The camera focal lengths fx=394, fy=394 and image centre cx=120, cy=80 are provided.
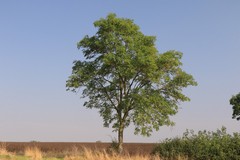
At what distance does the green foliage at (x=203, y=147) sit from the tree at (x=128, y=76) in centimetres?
1406

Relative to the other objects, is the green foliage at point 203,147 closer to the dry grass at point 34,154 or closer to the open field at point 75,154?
the open field at point 75,154

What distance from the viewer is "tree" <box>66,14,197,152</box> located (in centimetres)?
3984

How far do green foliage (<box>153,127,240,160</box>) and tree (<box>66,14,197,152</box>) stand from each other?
14.1 m

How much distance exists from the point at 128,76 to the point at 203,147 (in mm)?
17603

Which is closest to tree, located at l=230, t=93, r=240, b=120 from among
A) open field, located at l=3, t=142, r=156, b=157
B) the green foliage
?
open field, located at l=3, t=142, r=156, b=157

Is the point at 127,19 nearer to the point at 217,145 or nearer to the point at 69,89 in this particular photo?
the point at 69,89

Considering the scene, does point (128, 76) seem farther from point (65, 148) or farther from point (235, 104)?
point (235, 104)

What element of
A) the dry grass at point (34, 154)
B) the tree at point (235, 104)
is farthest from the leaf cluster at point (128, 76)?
the tree at point (235, 104)

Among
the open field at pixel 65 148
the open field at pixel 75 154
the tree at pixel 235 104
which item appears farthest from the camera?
the tree at pixel 235 104

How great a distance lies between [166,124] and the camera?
41.5 m

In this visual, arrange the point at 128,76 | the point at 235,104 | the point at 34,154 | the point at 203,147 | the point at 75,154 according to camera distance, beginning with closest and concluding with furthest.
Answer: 1. the point at 203,147
2. the point at 75,154
3. the point at 34,154
4. the point at 128,76
5. the point at 235,104

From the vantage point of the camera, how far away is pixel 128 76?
133 ft

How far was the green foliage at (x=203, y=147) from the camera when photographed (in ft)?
77.8

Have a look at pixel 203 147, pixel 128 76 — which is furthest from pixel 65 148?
pixel 203 147
